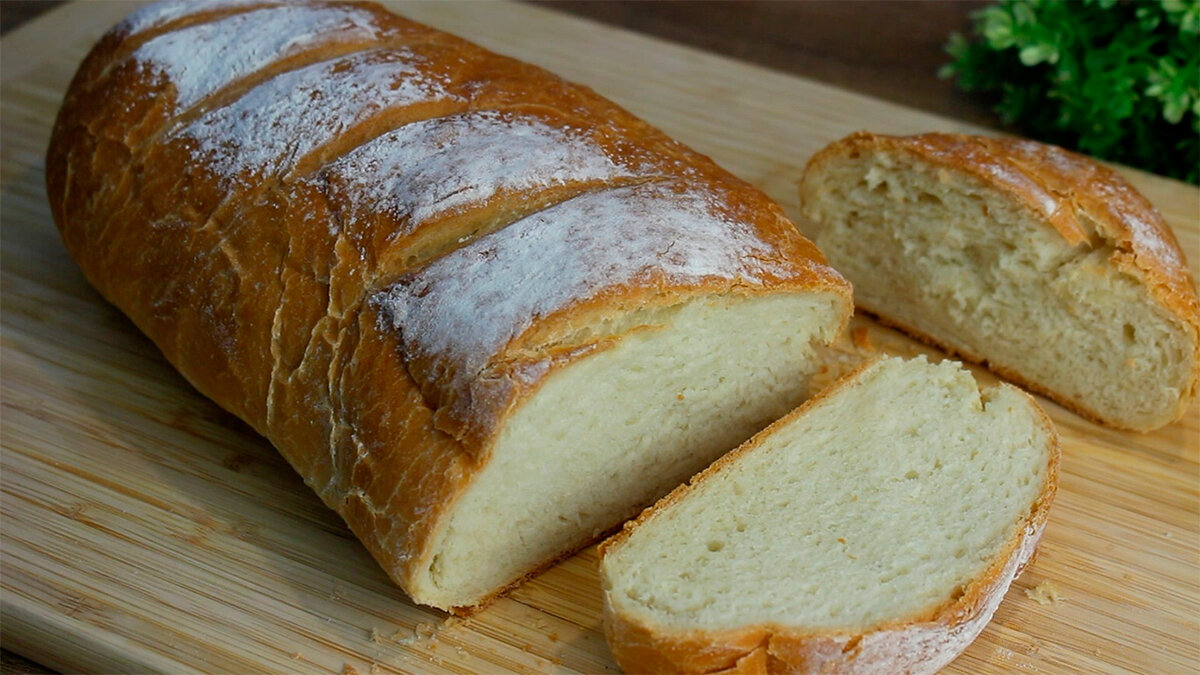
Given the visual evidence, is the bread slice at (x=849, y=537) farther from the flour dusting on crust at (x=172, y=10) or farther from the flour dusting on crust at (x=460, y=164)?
the flour dusting on crust at (x=172, y=10)

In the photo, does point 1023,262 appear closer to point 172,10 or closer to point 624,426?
point 624,426

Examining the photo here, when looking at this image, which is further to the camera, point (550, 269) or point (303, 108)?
point (303, 108)

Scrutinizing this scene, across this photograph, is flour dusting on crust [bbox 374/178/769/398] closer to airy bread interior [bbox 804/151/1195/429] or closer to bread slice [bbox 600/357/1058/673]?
bread slice [bbox 600/357/1058/673]

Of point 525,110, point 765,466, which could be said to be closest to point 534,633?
point 765,466

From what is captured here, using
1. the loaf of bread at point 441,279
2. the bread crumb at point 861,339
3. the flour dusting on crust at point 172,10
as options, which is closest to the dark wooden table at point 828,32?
the bread crumb at point 861,339

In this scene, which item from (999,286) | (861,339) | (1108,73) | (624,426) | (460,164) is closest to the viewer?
(624,426)

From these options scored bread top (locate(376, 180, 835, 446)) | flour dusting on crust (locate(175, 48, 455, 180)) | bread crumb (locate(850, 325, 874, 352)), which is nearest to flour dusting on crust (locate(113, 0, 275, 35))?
flour dusting on crust (locate(175, 48, 455, 180))

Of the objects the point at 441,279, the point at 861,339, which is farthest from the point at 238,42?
the point at 861,339
